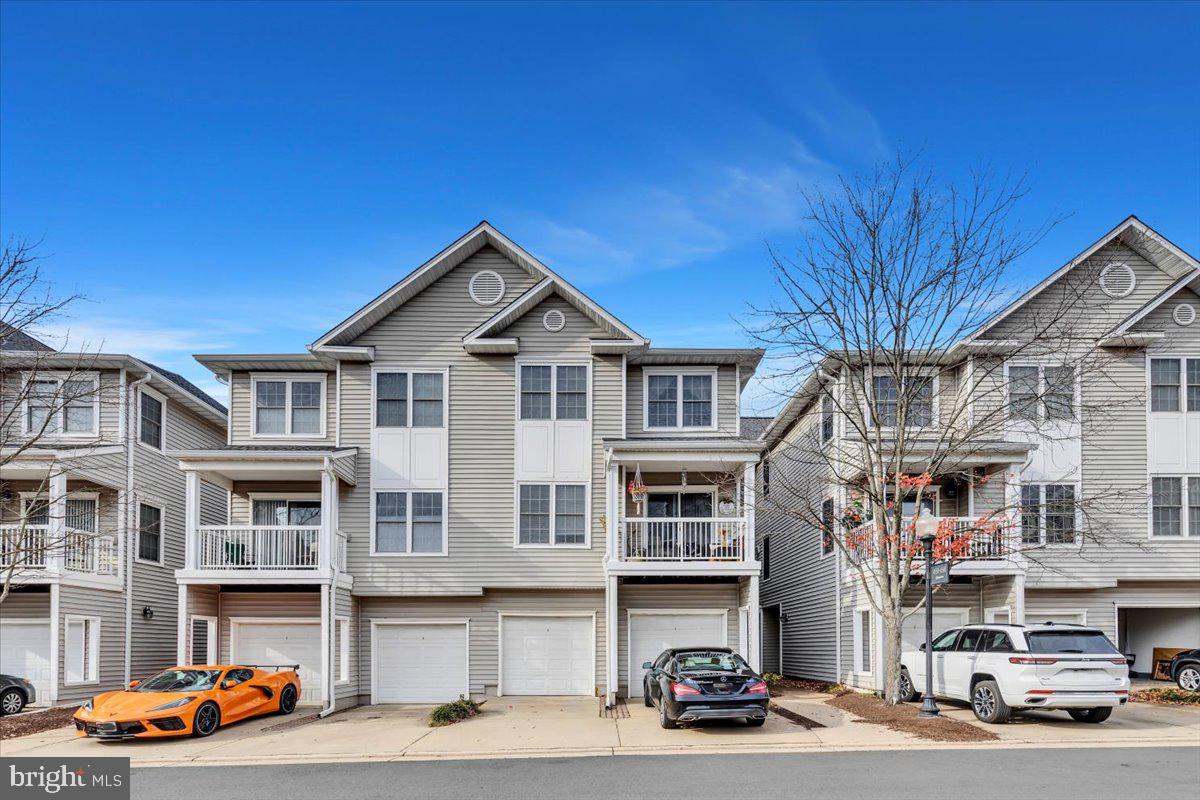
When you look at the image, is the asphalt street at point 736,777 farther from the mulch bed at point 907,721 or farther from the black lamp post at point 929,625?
the black lamp post at point 929,625

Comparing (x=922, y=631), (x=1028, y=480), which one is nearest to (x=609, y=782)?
(x=922, y=631)

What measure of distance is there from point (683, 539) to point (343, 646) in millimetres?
8043

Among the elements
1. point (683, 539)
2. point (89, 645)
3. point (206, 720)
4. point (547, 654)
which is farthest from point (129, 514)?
point (683, 539)

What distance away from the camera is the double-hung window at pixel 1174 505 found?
24.2 m

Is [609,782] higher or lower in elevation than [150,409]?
lower

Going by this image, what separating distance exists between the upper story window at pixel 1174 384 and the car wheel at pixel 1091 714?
10406mm

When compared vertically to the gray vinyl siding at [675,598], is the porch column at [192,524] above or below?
above

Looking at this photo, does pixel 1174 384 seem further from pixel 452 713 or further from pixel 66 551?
pixel 66 551

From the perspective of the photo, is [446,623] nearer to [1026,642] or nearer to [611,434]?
[611,434]

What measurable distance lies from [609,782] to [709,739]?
3876 millimetres

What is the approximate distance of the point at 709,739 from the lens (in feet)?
51.9

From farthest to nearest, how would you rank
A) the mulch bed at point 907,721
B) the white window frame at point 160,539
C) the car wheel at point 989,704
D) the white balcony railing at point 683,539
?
the white window frame at point 160,539 < the white balcony railing at point 683,539 < the car wheel at point 989,704 < the mulch bed at point 907,721

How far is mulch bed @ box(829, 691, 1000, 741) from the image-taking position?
601 inches
